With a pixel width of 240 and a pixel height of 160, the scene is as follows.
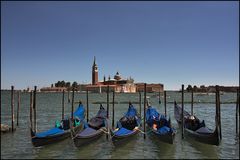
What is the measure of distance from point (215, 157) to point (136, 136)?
413 centimetres

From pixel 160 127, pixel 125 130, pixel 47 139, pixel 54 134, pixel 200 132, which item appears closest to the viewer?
pixel 47 139

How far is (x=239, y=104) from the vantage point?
43.2ft

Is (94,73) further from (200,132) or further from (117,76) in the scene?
(200,132)

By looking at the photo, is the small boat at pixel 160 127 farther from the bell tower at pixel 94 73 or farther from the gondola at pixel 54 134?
the bell tower at pixel 94 73

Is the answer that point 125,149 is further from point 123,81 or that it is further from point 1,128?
point 123,81

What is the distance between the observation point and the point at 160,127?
15.4 metres

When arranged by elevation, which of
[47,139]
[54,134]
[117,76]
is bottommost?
[47,139]

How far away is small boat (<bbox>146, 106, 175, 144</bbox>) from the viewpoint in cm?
1288

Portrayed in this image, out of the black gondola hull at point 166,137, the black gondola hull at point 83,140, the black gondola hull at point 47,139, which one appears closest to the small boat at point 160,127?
the black gondola hull at point 166,137

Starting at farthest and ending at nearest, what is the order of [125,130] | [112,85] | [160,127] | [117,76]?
[117,76], [112,85], [160,127], [125,130]

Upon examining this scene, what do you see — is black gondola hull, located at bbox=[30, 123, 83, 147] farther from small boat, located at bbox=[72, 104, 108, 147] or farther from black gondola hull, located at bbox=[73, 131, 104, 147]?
black gondola hull, located at bbox=[73, 131, 104, 147]

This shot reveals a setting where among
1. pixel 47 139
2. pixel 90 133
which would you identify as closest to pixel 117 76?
pixel 90 133

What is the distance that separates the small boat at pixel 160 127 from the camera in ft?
42.3

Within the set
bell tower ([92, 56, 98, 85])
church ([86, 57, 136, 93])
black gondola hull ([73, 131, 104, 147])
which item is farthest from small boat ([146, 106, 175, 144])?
bell tower ([92, 56, 98, 85])
